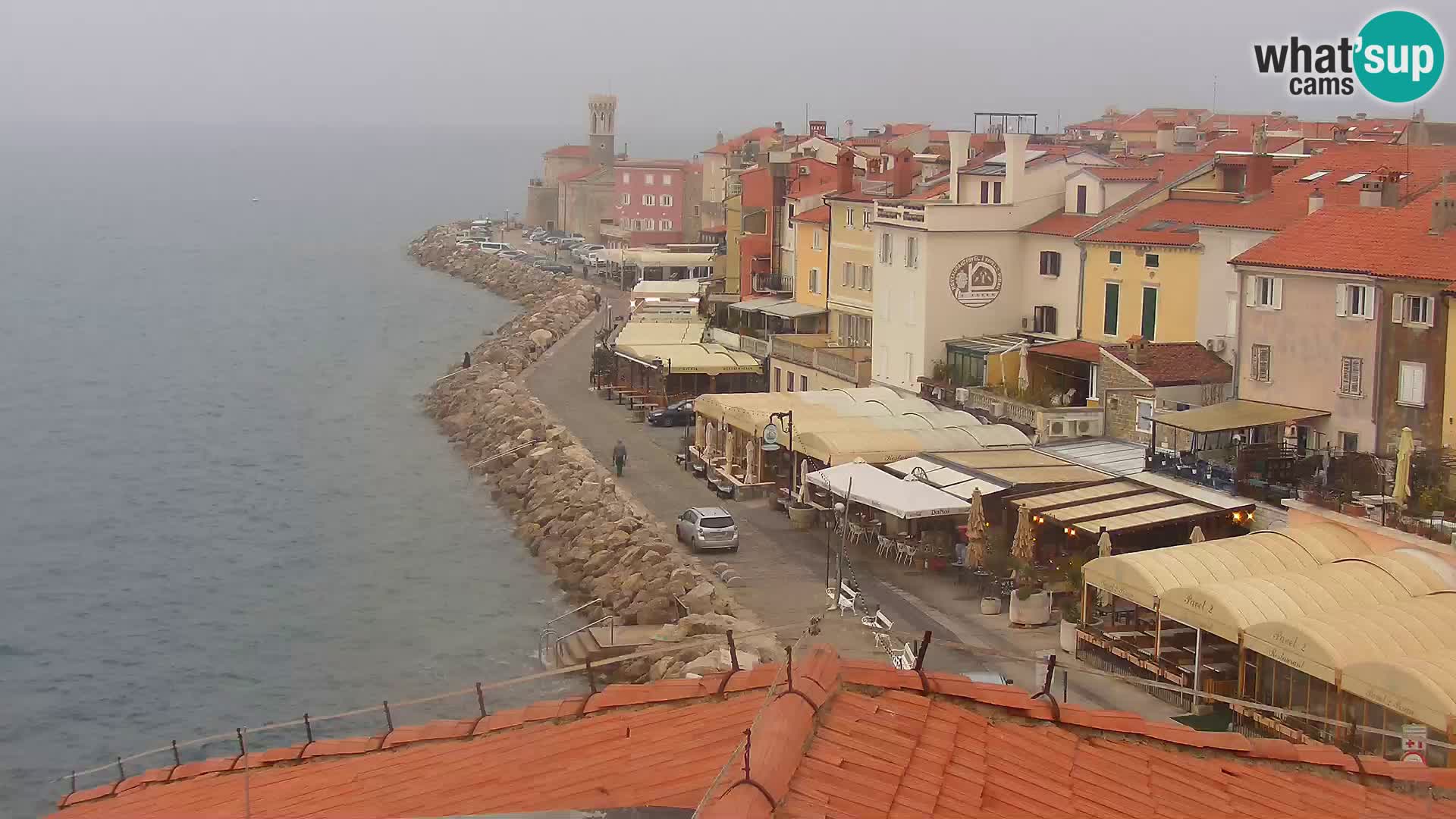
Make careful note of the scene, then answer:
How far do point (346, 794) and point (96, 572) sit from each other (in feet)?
101

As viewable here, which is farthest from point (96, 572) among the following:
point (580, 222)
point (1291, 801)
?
point (580, 222)

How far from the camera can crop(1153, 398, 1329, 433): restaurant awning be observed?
2638 centimetres

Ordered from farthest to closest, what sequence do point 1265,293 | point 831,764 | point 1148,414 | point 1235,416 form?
point 1148,414 < point 1265,293 < point 1235,416 < point 831,764

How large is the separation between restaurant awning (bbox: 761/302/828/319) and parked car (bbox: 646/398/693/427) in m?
4.71

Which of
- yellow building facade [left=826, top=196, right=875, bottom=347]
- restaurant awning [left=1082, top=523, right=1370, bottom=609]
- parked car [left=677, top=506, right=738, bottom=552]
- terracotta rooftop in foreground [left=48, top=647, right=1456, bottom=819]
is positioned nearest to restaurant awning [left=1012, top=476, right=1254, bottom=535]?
restaurant awning [left=1082, top=523, right=1370, bottom=609]

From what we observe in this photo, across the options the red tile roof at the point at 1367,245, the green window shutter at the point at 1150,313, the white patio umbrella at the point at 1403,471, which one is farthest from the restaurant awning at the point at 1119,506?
the green window shutter at the point at 1150,313

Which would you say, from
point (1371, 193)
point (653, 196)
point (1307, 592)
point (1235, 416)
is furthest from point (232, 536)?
point (653, 196)

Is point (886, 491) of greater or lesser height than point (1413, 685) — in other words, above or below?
below

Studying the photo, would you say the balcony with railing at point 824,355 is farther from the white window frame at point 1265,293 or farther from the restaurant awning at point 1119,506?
the white window frame at point 1265,293

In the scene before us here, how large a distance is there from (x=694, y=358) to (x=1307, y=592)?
94.0 feet

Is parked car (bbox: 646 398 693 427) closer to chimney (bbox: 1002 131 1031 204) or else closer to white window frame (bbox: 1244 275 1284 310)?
chimney (bbox: 1002 131 1031 204)

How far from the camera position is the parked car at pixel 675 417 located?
1741 inches

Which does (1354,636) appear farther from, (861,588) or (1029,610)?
(861,588)

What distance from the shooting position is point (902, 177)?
144 feet
